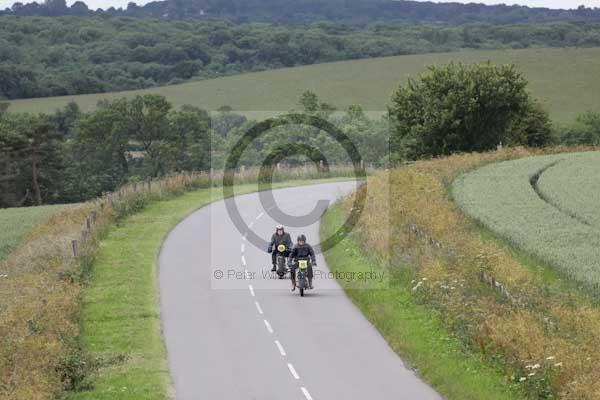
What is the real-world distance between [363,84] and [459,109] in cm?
8089

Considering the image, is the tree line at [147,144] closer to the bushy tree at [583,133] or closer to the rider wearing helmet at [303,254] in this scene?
the bushy tree at [583,133]

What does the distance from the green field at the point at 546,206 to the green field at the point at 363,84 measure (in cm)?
6890

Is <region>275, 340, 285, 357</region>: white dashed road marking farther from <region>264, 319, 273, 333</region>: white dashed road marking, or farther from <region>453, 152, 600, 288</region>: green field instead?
<region>453, 152, 600, 288</region>: green field

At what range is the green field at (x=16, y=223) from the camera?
4822 cm

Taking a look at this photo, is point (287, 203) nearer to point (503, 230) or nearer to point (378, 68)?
point (503, 230)

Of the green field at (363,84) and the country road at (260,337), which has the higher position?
the country road at (260,337)

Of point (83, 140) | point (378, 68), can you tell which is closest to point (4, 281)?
point (83, 140)

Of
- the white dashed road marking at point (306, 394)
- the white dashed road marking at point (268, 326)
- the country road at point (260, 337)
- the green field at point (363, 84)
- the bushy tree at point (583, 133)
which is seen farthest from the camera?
the green field at point (363, 84)

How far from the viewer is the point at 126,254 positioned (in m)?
36.4

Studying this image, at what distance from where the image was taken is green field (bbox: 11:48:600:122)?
433 ft

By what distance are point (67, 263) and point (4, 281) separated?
1988 millimetres

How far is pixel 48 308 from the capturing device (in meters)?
24.8

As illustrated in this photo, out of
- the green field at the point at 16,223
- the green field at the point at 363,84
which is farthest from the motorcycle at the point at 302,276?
the green field at the point at 363,84

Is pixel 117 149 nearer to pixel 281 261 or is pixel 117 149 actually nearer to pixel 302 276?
pixel 281 261
